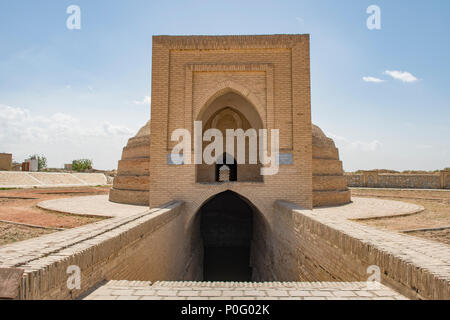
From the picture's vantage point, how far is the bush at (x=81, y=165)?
4844cm

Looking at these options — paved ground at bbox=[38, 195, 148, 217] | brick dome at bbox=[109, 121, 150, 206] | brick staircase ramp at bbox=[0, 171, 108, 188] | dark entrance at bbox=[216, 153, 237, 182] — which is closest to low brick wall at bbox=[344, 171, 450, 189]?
dark entrance at bbox=[216, 153, 237, 182]

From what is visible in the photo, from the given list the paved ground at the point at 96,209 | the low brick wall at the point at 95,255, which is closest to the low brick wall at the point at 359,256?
the low brick wall at the point at 95,255

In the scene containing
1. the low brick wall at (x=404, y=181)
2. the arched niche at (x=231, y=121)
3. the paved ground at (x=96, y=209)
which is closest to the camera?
the paved ground at (x=96, y=209)

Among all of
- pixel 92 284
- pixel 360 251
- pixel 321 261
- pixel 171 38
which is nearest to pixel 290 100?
pixel 171 38

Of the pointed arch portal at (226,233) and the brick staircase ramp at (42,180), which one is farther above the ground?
the brick staircase ramp at (42,180)

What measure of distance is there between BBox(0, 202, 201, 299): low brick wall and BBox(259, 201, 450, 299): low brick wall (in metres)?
2.38

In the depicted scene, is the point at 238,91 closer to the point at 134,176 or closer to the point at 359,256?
the point at 359,256

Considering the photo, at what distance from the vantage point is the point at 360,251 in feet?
9.31

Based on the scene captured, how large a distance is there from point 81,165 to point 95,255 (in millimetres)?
52295

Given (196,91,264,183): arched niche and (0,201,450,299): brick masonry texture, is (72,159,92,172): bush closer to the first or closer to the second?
(196,91,264,183): arched niche

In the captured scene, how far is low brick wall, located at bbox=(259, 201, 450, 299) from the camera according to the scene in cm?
211

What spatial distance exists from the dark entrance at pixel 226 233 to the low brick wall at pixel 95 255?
501cm

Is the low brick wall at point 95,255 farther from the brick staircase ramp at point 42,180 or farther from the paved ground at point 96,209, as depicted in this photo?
the brick staircase ramp at point 42,180
